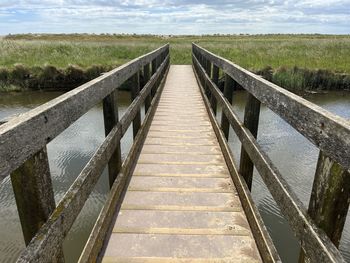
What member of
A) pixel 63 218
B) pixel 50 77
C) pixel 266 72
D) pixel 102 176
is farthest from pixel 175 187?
pixel 50 77

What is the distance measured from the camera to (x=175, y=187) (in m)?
3.71

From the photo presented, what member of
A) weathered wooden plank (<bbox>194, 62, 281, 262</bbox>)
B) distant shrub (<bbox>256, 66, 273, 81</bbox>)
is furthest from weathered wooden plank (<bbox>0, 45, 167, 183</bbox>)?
distant shrub (<bbox>256, 66, 273, 81</bbox>)

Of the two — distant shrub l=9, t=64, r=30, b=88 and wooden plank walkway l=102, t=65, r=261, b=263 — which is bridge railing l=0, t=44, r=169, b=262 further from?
distant shrub l=9, t=64, r=30, b=88

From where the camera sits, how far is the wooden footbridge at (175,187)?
1506 millimetres

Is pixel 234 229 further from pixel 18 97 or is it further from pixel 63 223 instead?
pixel 18 97

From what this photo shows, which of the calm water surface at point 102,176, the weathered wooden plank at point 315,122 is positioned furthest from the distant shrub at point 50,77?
the weathered wooden plank at point 315,122

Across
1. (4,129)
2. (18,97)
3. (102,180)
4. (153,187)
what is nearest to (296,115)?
(4,129)

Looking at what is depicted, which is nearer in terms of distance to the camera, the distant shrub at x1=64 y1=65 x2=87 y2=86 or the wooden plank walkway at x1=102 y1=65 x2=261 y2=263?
the wooden plank walkway at x1=102 y1=65 x2=261 y2=263

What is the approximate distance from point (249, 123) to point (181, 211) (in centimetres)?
112

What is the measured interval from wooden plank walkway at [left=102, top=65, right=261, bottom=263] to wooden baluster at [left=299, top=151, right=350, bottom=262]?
99cm

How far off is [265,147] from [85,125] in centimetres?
632

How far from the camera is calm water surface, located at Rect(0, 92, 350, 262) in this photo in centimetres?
547

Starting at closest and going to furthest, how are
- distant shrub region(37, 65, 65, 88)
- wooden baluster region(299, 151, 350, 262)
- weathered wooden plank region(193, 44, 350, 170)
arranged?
1. weathered wooden plank region(193, 44, 350, 170)
2. wooden baluster region(299, 151, 350, 262)
3. distant shrub region(37, 65, 65, 88)

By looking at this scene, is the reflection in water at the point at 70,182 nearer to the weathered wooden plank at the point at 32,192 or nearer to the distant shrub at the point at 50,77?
the distant shrub at the point at 50,77
